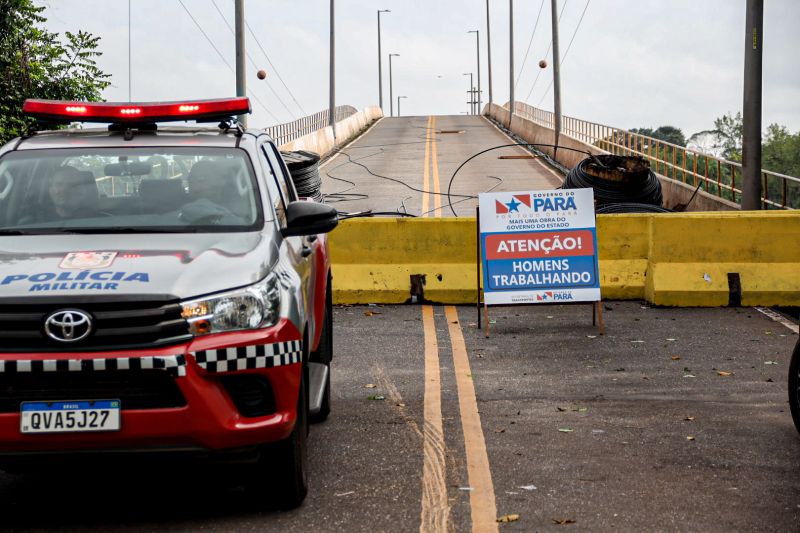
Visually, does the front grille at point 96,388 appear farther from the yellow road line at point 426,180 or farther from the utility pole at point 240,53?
the yellow road line at point 426,180

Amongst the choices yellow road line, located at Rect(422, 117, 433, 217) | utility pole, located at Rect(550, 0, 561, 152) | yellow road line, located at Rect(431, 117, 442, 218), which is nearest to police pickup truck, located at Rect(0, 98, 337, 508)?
yellow road line, located at Rect(431, 117, 442, 218)

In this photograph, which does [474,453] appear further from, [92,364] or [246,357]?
[92,364]

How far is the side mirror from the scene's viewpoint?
6168mm

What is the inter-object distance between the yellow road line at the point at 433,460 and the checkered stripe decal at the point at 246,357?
1007 mm

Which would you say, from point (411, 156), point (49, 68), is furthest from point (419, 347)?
point (411, 156)

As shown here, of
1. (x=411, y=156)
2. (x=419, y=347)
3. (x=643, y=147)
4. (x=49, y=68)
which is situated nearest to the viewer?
(x=419, y=347)

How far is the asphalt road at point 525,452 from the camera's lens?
559 cm

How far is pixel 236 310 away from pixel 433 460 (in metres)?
1.89

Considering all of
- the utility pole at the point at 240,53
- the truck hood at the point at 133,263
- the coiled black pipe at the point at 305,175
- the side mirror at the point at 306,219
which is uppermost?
the utility pole at the point at 240,53

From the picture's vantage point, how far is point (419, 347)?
10.6m

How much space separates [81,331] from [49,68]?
19.1m

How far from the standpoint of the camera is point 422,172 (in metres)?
37.1

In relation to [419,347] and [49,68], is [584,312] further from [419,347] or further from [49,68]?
[49,68]

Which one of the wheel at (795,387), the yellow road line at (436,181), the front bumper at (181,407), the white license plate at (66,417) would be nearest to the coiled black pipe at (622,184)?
the yellow road line at (436,181)
